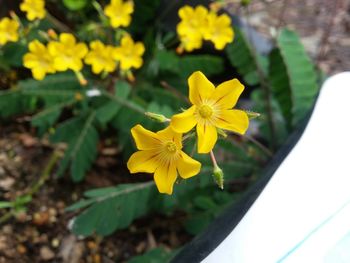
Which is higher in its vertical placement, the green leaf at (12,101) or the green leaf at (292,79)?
the green leaf at (292,79)

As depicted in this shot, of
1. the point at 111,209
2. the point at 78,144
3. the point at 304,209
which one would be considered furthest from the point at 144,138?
the point at 78,144

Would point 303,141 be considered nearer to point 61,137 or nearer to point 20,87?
point 61,137

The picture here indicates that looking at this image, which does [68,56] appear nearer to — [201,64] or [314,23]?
[201,64]

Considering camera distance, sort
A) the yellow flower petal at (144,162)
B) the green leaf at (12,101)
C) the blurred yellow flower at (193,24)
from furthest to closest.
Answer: the green leaf at (12,101), the blurred yellow flower at (193,24), the yellow flower petal at (144,162)

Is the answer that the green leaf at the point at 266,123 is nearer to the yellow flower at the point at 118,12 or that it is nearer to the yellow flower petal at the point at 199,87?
the yellow flower at the point at 118,12

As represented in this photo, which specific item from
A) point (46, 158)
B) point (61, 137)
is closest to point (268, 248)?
point (61, 137)

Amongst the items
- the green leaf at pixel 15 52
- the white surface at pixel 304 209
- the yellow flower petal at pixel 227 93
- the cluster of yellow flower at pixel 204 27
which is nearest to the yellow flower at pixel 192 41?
the cluster of yellow flower at pixel 204 27
